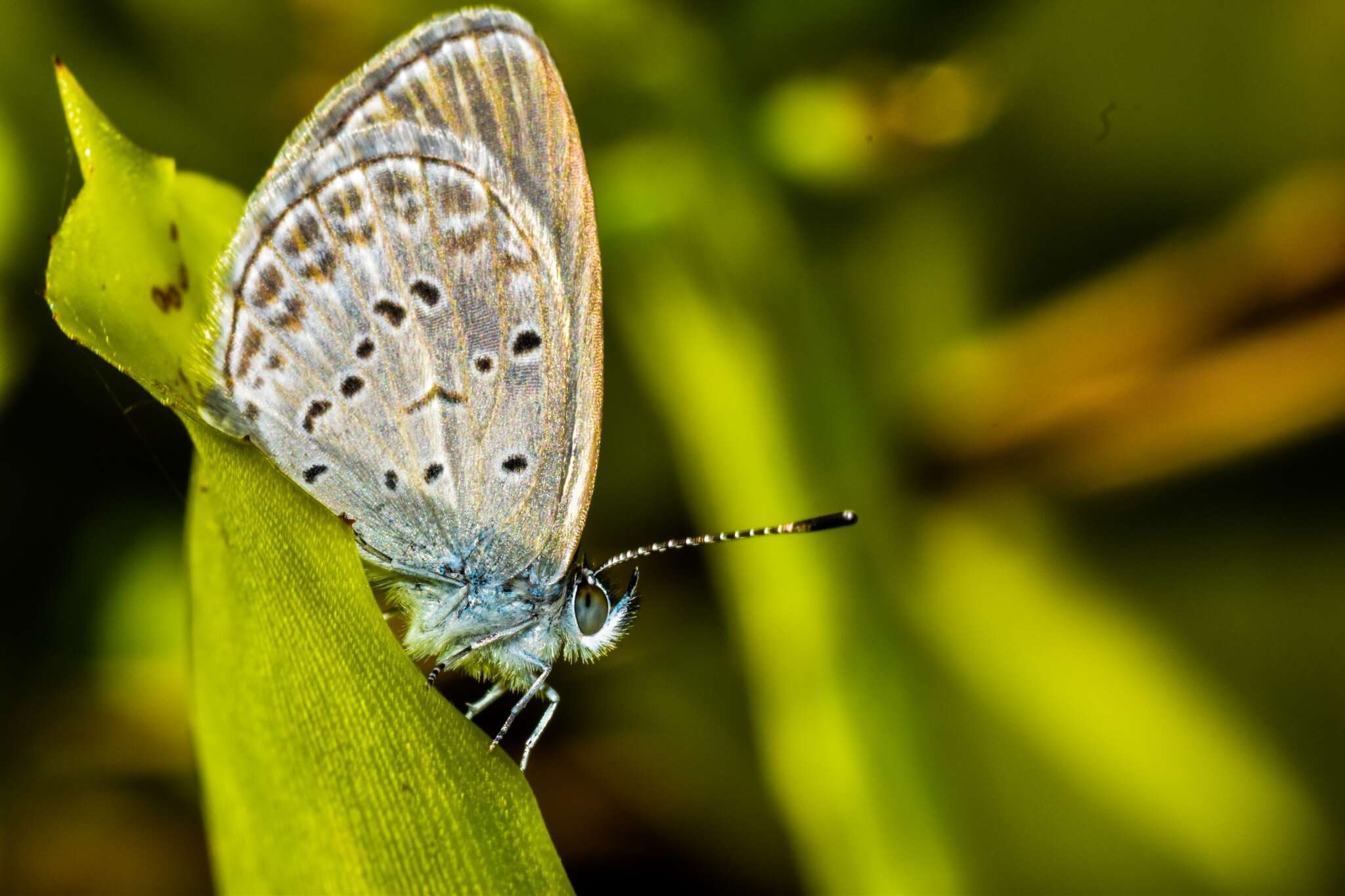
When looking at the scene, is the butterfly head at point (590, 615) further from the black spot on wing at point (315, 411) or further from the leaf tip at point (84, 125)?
the leaf tip at point (84, 125)

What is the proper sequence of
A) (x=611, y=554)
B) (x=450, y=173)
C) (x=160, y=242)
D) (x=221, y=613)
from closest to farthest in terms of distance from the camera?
(x=221, y=613) → (x=160, y=242) → (x=450, y=173) → (x=611, y=554)

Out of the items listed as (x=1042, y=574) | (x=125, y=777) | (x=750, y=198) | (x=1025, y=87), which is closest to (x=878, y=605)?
(x=1042, y=574)

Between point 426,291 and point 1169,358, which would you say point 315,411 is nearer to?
point 426,291

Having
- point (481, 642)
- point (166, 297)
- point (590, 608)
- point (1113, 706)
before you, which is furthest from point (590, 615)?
point (1113, 706)

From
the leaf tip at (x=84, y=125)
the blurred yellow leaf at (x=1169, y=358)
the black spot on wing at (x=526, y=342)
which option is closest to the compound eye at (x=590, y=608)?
the black spot on wing at (x=526, y=342)

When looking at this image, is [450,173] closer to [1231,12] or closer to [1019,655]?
[1019,655]

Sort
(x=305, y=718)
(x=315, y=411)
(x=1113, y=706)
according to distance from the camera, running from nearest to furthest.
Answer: (x=305, y=718) < (x=315, y=411) < (x=1113, y=706)
